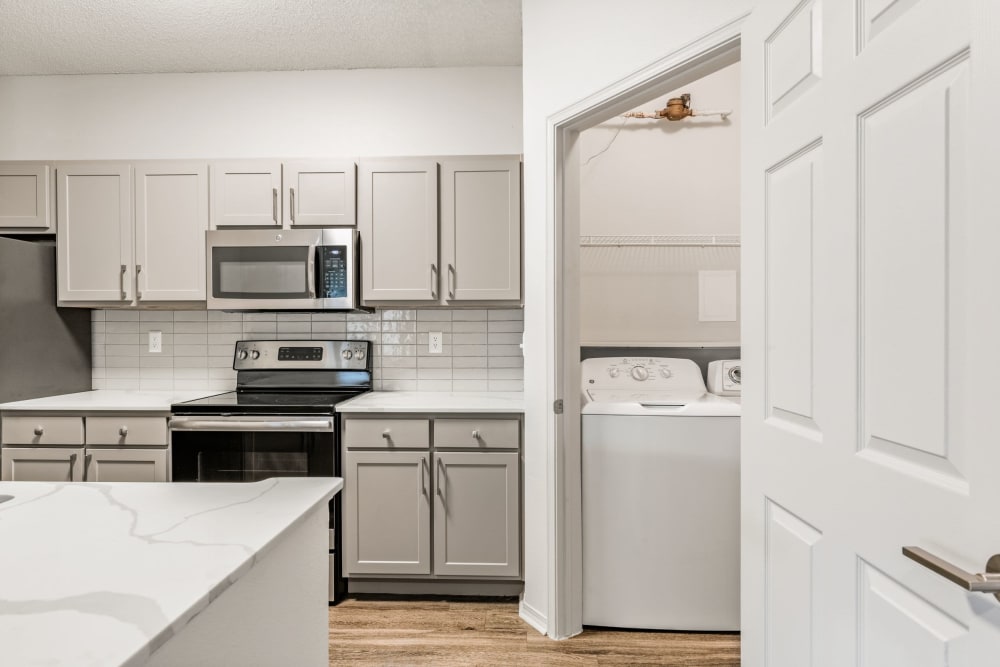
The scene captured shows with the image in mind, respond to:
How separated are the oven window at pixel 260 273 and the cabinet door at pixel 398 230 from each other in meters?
0.30

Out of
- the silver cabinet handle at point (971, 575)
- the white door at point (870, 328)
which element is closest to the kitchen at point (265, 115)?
the white door at point (870, 328)

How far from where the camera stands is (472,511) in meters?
2.43

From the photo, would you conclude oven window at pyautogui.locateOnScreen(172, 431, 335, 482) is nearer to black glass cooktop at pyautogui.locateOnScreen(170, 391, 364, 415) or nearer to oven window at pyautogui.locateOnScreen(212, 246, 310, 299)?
black glass cooktop at pyautogui.locateOnScreen(170, 391, 364, 415)

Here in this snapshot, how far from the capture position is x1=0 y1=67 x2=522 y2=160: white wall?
2.94 metres

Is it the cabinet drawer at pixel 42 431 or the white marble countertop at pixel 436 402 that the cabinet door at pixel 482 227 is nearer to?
the white marble countertop at pixel 436 402

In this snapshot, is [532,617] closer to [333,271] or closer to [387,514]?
[387,514]

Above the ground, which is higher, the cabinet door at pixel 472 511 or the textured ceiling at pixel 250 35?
the textured ceiling at pixel 250 35

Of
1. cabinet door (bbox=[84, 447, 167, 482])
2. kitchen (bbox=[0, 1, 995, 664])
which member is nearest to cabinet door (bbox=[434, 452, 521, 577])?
kitchen (bbox=[0, 1, 995, 664])

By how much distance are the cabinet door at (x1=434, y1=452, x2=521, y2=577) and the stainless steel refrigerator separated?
2.00 m

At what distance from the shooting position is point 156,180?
108 inches

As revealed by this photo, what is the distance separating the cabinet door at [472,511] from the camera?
7.95 ft

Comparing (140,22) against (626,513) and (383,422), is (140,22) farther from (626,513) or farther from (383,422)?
(626,513)

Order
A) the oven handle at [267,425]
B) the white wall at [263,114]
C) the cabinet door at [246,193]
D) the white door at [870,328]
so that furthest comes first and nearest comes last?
1. the white wall at [263,114]
2. the cabinet door at [246,193]
3. the oven handle at [267,425]
4. the white door at [870,328]

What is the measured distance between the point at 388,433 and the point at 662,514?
46.1 inches
